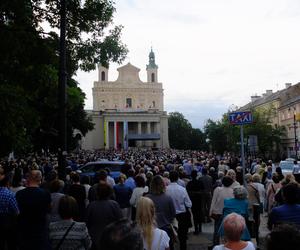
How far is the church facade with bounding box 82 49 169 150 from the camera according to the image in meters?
101

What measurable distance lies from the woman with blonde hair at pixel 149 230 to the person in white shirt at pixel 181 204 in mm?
3618

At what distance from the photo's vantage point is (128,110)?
343 ft

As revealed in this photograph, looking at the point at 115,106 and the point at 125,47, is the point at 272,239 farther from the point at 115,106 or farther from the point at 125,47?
the point at 115,106

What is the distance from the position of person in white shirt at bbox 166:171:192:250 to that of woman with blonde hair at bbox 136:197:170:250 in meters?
3.62

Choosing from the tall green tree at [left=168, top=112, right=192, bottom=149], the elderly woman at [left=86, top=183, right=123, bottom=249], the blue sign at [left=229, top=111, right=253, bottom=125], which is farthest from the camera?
the tall green tree at [left=168, top=112, right=192, bottom=149]

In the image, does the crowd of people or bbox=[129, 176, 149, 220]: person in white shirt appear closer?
the crowd of people

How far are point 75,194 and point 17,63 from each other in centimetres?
595

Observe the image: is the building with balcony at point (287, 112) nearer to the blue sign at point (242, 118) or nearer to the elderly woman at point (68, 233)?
the blue sign at point (242, 118)

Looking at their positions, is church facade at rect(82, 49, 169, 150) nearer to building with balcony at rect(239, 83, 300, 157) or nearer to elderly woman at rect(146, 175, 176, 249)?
building with balcony at rect(239, 83, 300, 157)

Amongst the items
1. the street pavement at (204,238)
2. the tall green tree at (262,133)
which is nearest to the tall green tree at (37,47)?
the street pavement at (204,238)

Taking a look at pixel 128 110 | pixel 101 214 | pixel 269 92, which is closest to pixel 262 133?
pixel 269 92

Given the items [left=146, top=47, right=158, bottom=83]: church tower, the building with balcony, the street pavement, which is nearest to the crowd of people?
the street pavement

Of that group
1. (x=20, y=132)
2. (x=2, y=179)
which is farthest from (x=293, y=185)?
(x=20, y=132)

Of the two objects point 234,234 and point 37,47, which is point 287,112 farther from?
point 234,234
